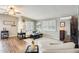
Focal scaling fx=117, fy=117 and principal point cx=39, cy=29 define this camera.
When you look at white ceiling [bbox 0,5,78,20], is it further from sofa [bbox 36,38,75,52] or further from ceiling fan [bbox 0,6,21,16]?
sofa [bbox 36,38,75,52]

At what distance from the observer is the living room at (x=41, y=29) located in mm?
2057

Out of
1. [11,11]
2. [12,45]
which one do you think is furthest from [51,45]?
[11,11]

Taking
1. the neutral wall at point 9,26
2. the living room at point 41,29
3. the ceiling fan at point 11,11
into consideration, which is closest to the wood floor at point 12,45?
the living room at point 41,29

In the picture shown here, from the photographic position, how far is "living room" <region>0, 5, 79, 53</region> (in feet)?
6.75

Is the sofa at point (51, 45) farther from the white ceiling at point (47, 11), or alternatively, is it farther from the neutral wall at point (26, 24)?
the white ceiling at point (47, 11)

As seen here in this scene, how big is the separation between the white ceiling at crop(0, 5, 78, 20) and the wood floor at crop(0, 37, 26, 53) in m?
0.50

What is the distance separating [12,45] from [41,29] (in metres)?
0.58

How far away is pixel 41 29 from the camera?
2104 mm

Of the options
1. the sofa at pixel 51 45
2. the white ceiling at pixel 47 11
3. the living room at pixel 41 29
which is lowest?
the sofa at pixel 51 45

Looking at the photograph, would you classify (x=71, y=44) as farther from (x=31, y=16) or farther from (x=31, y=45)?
(x=31, y=16)

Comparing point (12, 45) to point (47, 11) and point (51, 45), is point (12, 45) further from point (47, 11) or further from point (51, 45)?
point (47, 11)
